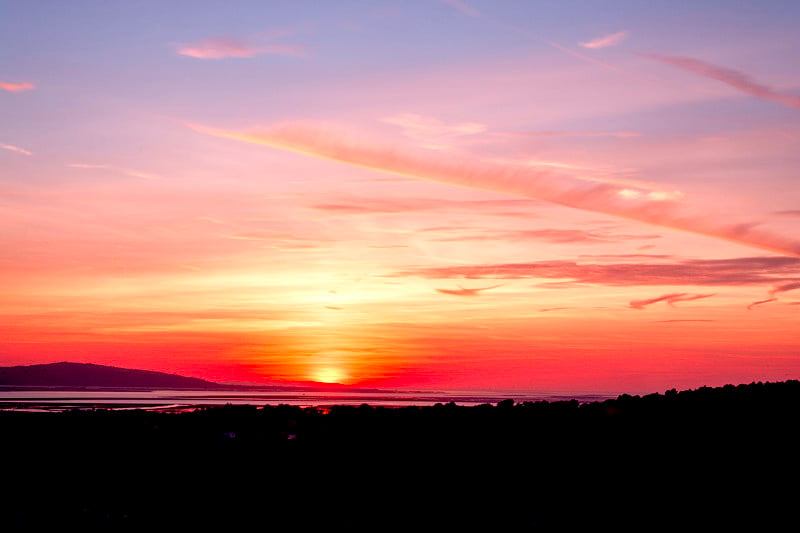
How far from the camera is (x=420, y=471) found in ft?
45.0

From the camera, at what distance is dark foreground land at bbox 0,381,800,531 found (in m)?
11.7

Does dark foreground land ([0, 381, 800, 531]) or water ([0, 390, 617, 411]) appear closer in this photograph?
dark foreground land ([0, 381, 800, 531])

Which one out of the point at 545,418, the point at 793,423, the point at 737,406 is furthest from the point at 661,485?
the point at 737,406

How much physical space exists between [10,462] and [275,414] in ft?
19.0

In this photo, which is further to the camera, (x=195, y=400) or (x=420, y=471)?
(x=195, y=400)

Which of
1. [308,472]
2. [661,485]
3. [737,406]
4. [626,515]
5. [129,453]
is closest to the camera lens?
[626,515]

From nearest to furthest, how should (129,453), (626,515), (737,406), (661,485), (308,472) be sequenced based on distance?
(626,515)
(661,485)
(308,472)
(129,453)
(737,406)

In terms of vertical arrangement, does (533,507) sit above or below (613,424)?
below

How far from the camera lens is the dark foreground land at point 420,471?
38.3 ft

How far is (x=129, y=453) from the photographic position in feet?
50.5

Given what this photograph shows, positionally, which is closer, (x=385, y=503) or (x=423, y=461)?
(x=385, y=503)

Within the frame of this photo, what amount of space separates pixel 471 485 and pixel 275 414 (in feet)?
23.7

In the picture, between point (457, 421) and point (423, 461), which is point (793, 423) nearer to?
point (457, 421)

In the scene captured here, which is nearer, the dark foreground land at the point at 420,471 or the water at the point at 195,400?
the dark foreground land at the point at 420,471
